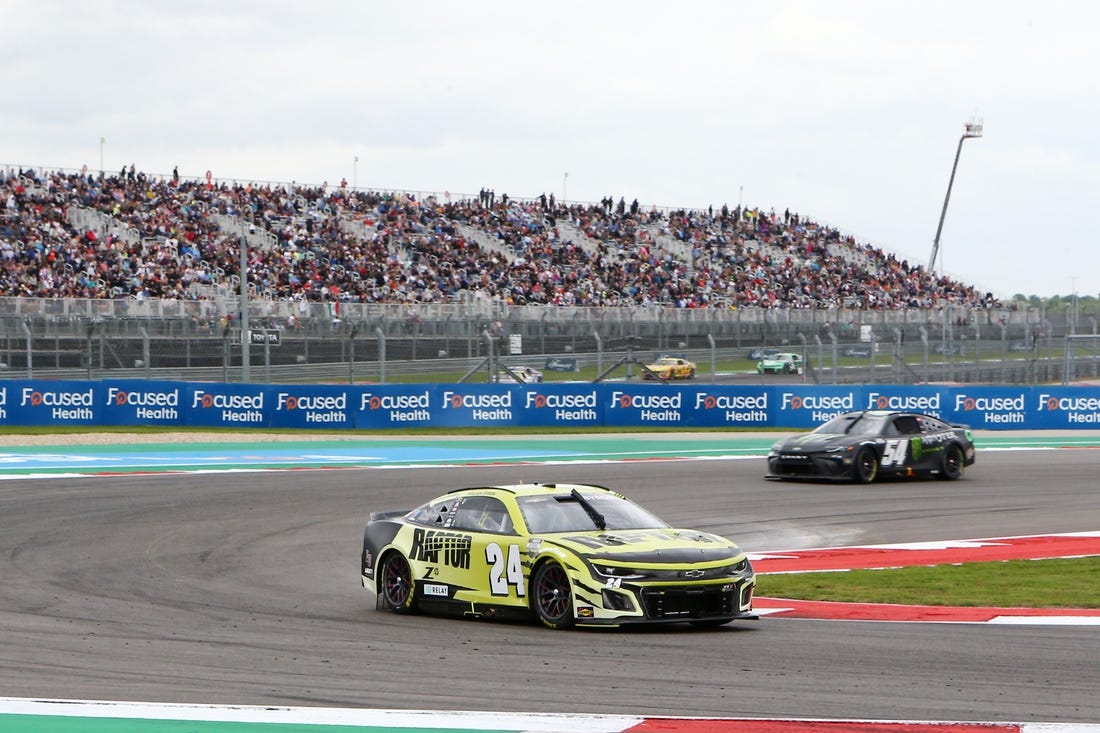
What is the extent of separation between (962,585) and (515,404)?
23.1 metres

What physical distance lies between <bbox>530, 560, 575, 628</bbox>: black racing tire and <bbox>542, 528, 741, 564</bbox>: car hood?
0.21 metres

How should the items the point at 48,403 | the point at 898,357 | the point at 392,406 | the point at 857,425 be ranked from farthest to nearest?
the point at 898,357 < the point at 392,406 < the point at 48,403 < the point at 857,425

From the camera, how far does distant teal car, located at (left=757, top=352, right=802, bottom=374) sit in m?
39.6

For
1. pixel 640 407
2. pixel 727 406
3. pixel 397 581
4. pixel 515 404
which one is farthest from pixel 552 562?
pixel 727 406

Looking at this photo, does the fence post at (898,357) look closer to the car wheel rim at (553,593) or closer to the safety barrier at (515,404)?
the safety barrier at (515,404)

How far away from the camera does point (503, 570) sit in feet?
37.5

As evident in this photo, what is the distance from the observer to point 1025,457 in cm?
2997

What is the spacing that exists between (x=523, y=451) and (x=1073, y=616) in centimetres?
2063

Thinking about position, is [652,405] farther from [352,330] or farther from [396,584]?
[396,584]

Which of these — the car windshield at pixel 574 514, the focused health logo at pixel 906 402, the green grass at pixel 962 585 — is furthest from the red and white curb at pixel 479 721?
the focused health logo at pixel 906 402

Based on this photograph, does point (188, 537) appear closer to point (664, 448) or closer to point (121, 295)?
point (664, 448)

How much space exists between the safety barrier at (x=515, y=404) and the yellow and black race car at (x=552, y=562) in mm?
22015

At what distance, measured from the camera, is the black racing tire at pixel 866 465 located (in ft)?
78.5

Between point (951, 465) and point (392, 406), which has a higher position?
point (392, 406)
